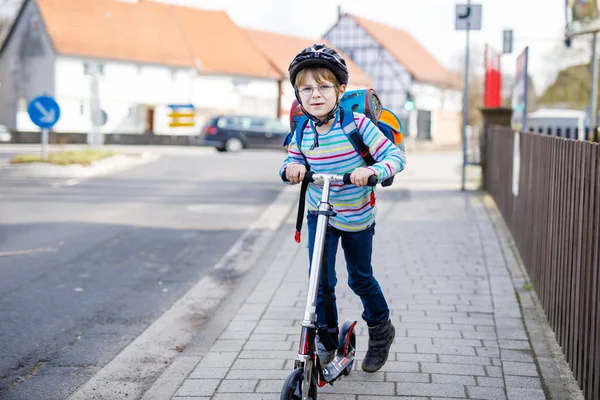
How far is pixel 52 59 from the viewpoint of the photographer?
4997 centimetres

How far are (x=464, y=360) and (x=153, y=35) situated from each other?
52750mm

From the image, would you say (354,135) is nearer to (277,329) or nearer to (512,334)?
(277,329)

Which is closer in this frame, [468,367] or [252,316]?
[468,367]

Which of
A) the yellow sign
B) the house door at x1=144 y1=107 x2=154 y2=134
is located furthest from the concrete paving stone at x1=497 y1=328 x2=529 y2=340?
the house door at x1=144 y1=107 x2=154 y2=134

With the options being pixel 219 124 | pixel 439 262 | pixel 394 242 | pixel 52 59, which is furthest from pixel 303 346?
pixel 52 59

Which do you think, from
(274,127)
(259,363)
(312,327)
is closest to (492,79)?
(259,363)

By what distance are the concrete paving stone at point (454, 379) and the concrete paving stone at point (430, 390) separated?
0.06 meters

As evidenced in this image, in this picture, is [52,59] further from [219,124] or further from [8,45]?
[219,124]

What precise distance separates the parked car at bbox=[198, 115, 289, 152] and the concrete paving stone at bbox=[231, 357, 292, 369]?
29.3 meters

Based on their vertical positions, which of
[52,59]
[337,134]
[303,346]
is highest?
[52,59]

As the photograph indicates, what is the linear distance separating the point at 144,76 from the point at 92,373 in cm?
4978

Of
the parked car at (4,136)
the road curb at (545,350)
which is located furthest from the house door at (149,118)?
the road curb at (545,350)

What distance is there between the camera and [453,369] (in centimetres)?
500

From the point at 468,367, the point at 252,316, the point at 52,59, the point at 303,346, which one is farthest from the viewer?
the point at 52,59
